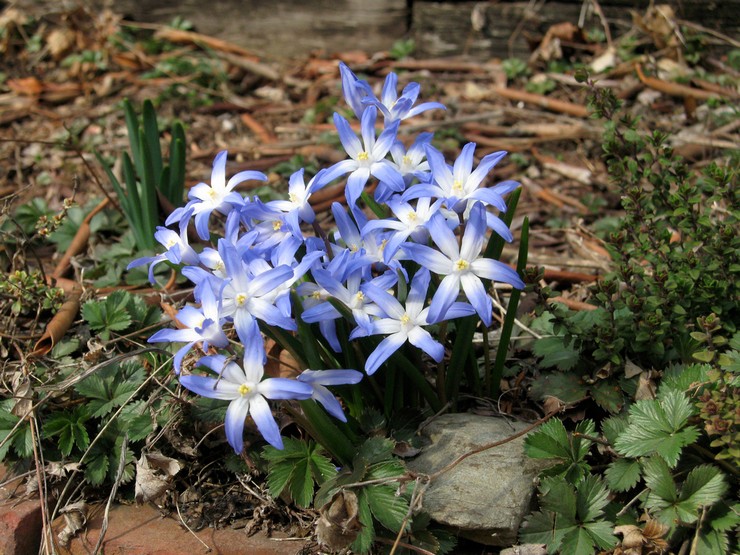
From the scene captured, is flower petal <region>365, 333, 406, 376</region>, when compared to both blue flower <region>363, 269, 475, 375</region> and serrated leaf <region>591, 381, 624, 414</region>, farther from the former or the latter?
serrated leaf <region>591, 381, 624, 414</region>

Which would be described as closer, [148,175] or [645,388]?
[645,388]

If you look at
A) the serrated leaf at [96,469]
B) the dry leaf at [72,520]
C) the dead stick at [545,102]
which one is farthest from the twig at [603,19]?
the dry leaf at [72,520]

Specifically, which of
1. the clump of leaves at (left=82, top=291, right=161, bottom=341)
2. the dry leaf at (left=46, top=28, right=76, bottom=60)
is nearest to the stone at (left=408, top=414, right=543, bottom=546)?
the clump of leaves at (left=82, top=291, right=161, bottom=341)

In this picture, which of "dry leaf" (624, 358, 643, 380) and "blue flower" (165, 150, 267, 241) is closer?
"blue flower" (165, 150, 267, 241)

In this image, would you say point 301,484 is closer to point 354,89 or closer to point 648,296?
point 354,89

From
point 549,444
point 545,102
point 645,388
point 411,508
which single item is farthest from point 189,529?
point 545,102
